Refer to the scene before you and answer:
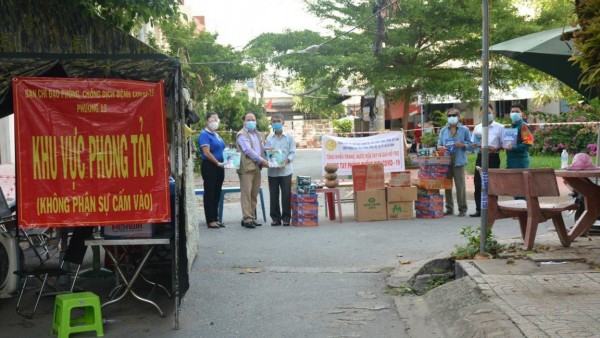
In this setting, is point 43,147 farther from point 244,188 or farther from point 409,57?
point 409,57

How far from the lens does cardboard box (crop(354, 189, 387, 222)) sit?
13.2 meters

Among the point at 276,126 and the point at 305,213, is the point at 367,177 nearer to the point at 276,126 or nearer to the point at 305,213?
→ the point at 305,213

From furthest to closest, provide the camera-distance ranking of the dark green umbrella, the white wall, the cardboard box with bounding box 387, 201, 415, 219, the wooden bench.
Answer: the white wall → the cardboard box with bounding box 387, 201, 415, 219 → the dark green umbrella → the wooden bench

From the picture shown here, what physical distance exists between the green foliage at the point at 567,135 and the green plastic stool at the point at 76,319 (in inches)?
841

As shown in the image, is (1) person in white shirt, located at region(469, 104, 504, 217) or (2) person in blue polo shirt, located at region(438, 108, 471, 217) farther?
(2) person in blue polo shirt, located at region(438, 108, 471, 217)

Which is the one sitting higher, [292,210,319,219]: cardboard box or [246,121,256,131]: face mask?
[246,121,256,131]: face mask

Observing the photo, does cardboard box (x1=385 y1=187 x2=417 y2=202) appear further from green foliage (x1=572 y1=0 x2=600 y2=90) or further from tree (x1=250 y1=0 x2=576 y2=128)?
tree (x1=250 y1=0 x2=576 y2=128)

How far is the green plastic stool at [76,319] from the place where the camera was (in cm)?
641

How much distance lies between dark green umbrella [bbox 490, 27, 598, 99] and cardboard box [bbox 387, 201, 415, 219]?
4.09 m

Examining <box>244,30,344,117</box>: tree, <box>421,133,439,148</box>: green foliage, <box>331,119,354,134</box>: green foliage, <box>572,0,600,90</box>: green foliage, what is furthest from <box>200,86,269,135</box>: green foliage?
<box>572,0,600,90</box>: green foliage

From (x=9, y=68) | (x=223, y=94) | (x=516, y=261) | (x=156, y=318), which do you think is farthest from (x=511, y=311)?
(x=223, y=94)

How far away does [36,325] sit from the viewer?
7039 mm

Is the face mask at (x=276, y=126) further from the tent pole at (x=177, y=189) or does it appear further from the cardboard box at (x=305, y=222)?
the tent pole at (x=177, y=189)

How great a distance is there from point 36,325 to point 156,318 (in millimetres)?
1130
